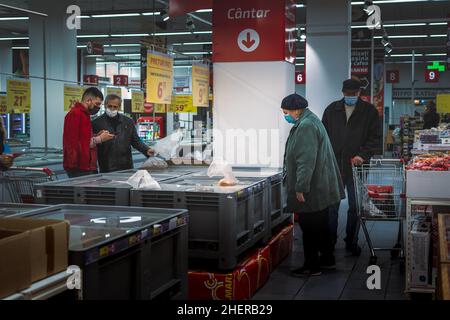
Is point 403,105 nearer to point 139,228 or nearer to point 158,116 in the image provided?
point 158,116

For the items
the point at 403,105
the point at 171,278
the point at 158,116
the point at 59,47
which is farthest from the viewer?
the point at 403,105

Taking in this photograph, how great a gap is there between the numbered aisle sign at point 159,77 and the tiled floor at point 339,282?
2.43 m

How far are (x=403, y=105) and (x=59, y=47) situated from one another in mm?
28236

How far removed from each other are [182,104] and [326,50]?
356 centimetres

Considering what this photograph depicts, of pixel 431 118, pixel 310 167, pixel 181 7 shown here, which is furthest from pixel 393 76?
pixel 310 167

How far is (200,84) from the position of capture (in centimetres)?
829

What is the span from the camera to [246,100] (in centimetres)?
707

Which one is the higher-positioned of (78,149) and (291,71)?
(291,71)

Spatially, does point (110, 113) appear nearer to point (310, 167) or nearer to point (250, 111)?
point (250, 111)

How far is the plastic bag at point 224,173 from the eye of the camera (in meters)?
5.16

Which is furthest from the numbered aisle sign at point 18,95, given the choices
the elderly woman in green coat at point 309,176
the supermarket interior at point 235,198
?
the elderly woman in green coat at point 309,176

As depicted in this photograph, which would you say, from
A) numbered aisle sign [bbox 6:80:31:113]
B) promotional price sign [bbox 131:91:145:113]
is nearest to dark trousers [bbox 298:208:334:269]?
numbered aisle sign [bbox 6:80:31:113]

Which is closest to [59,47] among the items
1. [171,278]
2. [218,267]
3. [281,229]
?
[281,229]

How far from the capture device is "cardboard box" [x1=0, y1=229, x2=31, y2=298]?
2.19 m
